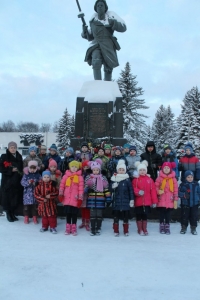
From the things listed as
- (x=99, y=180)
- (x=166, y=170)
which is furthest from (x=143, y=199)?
(x=99, y=180)

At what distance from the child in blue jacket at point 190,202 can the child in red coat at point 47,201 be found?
7.29ft

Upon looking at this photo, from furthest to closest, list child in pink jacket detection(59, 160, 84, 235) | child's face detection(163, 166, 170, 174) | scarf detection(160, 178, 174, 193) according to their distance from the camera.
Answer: child's face detection(163, 166, 170, 174) → scarf detection(160, 178, 174, 193) → child in pink jacket detection(59, 160, 84, 235)

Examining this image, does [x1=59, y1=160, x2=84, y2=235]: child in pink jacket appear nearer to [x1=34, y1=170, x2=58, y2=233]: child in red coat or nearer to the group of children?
the group of children

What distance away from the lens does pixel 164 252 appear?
4188mm

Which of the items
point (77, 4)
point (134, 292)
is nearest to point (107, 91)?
point (77, 4)

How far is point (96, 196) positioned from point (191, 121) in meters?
24.8

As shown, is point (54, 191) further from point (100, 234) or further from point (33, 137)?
point (33, 137)

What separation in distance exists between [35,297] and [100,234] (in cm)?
224

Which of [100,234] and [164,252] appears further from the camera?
[100,234]

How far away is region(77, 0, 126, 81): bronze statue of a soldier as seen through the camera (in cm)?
969

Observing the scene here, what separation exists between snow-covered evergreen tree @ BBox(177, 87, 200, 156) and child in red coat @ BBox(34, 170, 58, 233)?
23.4 metres

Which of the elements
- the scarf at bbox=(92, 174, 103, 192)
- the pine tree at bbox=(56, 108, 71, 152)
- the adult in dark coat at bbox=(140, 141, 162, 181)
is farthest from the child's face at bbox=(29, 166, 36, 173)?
the pine tree at bbox=(56, 108, 71, 152)

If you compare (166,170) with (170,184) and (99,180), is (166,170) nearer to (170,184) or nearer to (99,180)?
(170,184)

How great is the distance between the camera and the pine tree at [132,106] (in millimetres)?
25875
